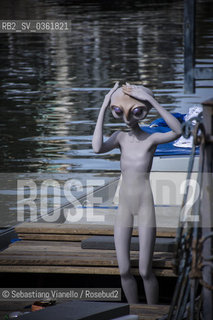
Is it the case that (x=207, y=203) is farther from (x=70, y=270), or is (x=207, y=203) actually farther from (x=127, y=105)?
(x=70, y=270)

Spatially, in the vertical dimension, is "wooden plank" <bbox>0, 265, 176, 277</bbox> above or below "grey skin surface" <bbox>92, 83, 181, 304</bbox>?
below

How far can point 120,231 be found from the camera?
4.90 meters

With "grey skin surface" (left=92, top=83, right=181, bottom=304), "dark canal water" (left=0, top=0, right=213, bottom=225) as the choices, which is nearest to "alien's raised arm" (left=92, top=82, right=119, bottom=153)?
"grey skin surface" (left=92, top=83, right=181, bottom=304)

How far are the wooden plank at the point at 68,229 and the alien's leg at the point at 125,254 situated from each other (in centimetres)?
81

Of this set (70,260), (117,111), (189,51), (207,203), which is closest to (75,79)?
(189,51)

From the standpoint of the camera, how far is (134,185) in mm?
4898

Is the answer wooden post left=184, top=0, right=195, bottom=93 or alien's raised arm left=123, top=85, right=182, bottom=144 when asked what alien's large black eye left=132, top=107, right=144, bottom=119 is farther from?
wooden post left=184, top=0, right=195, bottom=93

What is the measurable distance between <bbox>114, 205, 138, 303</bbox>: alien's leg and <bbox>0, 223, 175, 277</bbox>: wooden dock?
24 centimetres

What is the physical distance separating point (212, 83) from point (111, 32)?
1611 cm

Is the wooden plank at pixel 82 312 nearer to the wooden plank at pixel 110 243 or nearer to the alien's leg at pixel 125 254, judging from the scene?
the alien's leg at pixel 125 254

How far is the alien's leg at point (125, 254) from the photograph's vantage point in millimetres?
4879

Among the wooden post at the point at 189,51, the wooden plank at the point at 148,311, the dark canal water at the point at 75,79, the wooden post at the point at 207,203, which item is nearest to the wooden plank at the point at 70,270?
the wooden plank at the point at 148,311

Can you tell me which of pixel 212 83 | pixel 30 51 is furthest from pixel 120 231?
pixel 30 51

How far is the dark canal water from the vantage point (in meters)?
11.4
